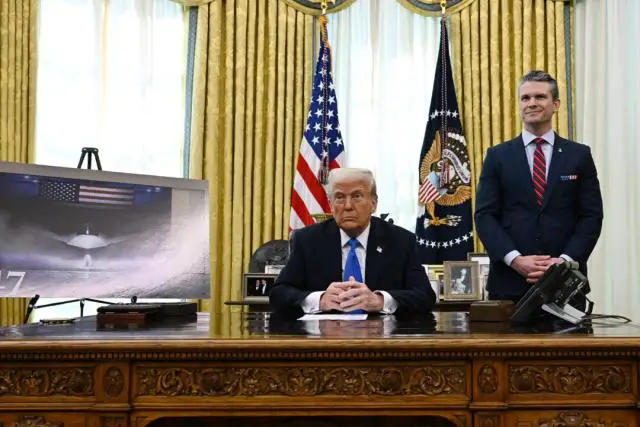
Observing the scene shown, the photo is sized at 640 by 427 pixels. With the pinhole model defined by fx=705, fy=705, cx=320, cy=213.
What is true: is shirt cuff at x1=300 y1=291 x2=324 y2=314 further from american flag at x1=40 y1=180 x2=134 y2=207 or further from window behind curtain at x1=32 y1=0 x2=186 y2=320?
window behind curtain at x1=32 y1=0 x2=186 y2=320

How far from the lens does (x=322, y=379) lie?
1694 mm

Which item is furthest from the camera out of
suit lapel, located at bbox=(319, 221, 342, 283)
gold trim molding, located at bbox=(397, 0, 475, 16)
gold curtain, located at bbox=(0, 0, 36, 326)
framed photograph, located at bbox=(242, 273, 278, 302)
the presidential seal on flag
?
gold trim molding, located at bbox=(397, 0, 475, 16)

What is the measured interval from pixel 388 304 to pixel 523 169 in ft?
3.00

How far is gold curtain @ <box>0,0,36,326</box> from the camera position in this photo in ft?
16.7

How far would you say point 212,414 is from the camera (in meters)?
1.69

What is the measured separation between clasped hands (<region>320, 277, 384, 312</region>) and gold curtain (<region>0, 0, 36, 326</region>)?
11.4 feet

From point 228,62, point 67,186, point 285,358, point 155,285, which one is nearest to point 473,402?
point 285,358

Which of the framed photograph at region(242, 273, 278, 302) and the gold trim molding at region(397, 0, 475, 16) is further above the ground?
the gold trim molding at region(397, 0, 475, 16)

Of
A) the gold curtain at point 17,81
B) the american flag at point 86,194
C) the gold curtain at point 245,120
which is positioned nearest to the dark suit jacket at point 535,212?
the american flag at point 86,194

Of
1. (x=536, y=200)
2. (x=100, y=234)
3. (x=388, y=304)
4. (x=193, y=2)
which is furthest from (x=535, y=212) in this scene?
(x=193, y=2)

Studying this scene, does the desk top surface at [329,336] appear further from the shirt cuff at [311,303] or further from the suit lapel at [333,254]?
the suit lapel at [333,254]


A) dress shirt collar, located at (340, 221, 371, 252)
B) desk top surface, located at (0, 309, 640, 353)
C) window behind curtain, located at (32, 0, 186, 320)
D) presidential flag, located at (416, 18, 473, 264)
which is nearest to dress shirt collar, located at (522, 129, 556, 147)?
dress shirt collar, located at (340, 221, 371, 252)

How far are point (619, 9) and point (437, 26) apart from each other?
1362mm

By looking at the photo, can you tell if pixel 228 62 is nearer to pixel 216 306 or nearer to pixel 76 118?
pixel 76 118
